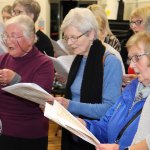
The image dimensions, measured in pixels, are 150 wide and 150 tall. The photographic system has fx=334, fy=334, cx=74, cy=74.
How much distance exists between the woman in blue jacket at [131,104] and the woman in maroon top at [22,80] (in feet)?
2.03

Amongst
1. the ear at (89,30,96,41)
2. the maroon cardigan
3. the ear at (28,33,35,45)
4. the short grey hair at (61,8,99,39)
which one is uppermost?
the short grey hair at (61,8,99,39)

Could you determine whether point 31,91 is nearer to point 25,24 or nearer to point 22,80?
point 22,80

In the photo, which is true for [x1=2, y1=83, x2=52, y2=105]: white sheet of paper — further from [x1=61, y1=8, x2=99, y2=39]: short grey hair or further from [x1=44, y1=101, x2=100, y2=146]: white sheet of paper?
[x1=61, y1=8, x2=99, y2=39]: short grey hair

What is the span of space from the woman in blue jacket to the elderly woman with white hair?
0.74 ft

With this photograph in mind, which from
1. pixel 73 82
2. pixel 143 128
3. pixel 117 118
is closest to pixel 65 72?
pixel 73 82

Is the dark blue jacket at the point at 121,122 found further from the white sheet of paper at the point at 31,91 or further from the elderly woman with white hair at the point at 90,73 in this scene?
the white sheet of paper at the point at 31,91

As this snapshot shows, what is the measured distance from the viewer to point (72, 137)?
7.26 ft

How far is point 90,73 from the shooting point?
203 cm

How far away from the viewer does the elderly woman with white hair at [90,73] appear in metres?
1.91

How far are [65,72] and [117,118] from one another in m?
0.88

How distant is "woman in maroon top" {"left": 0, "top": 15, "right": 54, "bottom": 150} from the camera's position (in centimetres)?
211

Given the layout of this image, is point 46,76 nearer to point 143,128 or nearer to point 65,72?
point 65,72

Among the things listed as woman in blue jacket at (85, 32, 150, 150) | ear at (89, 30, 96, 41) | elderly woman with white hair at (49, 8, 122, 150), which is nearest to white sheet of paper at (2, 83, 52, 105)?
elderly woman with white hair at (49, 8, 122, 150)

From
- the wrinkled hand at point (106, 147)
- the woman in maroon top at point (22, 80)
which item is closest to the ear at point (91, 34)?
the woman in maroon top at point (22, 80)
